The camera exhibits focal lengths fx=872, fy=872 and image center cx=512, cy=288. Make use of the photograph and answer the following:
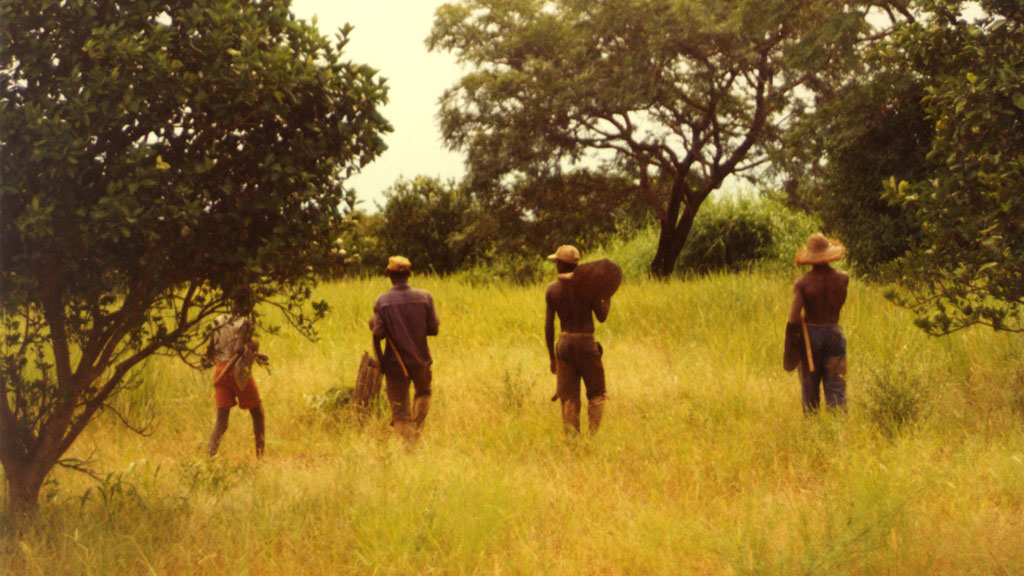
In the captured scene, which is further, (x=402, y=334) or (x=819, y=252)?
(x=402, y=334)

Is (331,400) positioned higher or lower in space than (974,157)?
lower

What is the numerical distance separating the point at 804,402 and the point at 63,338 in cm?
653

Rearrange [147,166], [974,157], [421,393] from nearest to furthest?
[147,166]
[974,157]
[421,393]

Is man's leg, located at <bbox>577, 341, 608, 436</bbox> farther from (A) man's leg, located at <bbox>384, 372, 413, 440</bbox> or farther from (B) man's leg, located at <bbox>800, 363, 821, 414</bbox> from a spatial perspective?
(B) man's leg, located at <bbox>800, 363, 821, 414</bbox>

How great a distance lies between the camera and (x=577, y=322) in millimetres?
8203

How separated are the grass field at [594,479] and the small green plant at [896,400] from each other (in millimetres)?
20

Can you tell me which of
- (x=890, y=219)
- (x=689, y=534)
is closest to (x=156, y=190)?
(x=689, y=534)

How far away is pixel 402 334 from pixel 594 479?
2.36 m

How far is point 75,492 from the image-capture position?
7.25 meters

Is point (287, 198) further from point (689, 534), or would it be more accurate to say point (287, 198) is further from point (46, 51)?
point (689, 534)

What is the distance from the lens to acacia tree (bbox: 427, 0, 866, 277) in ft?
64.3

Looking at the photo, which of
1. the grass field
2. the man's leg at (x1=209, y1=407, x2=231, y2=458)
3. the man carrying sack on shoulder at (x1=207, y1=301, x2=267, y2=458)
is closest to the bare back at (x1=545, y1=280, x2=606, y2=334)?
the grass field

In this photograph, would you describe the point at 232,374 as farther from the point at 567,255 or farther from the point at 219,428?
the point at 567,255

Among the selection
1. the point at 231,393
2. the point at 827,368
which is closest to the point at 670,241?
the point at 827,368
